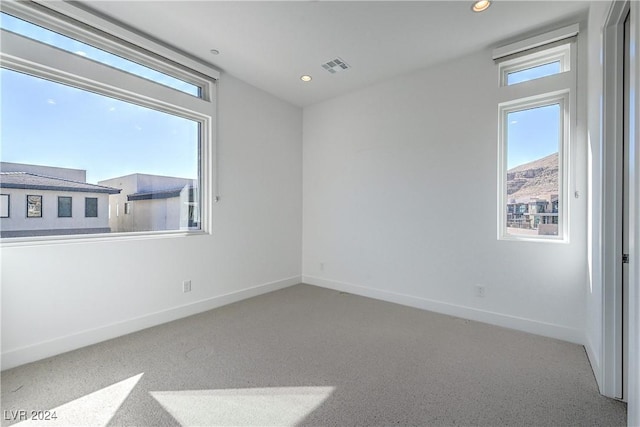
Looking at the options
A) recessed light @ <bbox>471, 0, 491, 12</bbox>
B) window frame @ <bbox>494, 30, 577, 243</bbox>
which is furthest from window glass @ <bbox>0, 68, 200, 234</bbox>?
window frame @ <bbox>494, 30, 577, 243</bbox>

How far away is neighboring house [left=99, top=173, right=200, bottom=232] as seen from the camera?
9.04 feet

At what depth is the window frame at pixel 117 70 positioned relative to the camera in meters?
2.16

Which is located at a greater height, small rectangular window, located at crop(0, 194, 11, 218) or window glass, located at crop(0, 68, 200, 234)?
window glass, located at crop(0, 68, 200, 234)

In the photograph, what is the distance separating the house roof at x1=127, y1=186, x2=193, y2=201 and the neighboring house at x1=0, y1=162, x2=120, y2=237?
21cm

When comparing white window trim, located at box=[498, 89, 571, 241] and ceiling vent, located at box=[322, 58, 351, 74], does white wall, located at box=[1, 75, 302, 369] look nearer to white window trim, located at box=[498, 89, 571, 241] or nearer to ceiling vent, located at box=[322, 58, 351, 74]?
ceiling vent, located at box=[322, 58, 351, 74]

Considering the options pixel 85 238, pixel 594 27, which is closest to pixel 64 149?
pixel 85 238

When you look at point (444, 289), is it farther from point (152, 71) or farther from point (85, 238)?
point (152, 71)

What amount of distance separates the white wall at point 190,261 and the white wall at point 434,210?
0.61 meters

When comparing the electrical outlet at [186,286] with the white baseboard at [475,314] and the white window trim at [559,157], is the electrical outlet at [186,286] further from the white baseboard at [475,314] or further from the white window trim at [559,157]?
the white window trim at [559,157]

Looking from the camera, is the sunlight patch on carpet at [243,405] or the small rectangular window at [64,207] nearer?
the sunlight patch on carpet at [243,405]

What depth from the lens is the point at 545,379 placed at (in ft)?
6.46

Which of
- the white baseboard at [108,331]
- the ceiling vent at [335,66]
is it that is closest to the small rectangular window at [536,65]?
the ceiling vent at [335,66]

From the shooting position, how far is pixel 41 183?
7.57 feet

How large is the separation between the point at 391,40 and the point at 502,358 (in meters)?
3.05
